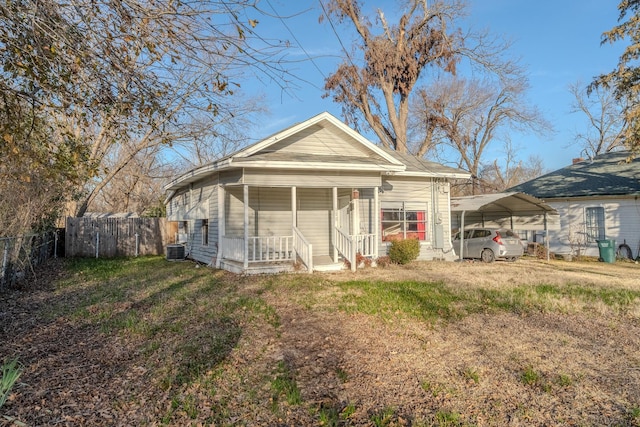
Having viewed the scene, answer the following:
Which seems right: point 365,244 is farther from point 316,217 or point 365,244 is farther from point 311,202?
point 311,202

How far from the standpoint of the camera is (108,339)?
5.33 m

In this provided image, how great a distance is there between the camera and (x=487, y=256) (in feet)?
48.4

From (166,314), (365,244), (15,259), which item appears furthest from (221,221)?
(166,314)

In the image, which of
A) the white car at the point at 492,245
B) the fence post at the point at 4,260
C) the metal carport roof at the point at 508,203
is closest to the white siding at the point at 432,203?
the metal carport roof at the point at 508,203

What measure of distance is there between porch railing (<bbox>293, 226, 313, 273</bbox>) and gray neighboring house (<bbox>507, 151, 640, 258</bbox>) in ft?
39.4

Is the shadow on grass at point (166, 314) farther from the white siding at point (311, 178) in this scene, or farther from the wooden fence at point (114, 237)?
the wooden fence at point (114, 237)

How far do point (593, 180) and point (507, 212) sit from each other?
4127 millimetres

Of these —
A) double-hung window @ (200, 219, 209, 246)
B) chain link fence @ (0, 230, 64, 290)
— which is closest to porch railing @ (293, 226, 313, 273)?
double-hung window @ (200, 219, 209, 246)

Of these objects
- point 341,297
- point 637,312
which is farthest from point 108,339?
point 637,312

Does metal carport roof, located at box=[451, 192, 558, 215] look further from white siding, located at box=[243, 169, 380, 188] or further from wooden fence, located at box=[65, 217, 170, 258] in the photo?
wooden fence, located at box=[65, 217, 170, 258]

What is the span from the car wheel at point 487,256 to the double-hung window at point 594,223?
552cm

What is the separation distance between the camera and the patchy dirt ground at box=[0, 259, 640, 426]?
337cm

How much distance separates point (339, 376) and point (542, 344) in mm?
2809

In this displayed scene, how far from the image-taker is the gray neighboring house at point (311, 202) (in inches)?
433
